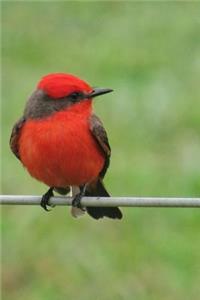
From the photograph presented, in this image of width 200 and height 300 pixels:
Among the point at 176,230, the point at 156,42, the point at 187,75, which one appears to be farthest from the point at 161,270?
the point at 156,42

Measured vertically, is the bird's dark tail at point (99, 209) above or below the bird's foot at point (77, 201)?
below

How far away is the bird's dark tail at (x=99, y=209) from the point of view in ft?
25.8

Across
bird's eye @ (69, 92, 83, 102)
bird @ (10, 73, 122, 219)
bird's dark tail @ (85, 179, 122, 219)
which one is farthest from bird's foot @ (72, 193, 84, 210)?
bird's eye @ (69, 92, 83, 102)

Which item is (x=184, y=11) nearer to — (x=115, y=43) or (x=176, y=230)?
(x=115, y=43)

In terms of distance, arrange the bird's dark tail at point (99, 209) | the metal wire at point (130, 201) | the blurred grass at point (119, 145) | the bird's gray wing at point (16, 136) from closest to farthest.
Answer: the metal wire at point (130, 201) < the bird's gray wing at point (16, 136) < the bird's dark tail at point (99, 209) < the blurred grass at point (119, 145)

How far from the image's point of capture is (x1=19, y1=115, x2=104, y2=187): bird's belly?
295 inches

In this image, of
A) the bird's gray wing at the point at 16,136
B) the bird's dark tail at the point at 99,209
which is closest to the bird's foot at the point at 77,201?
the bird's dark tail at the point at 99,209

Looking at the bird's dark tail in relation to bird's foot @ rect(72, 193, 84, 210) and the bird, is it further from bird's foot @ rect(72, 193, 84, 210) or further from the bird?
bird's foot @ rect(72, 193, 84, 210)

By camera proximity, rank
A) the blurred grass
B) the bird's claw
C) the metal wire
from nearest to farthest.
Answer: the metal wire
the bird's claw
the blurred grass

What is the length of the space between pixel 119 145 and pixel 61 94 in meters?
2.35

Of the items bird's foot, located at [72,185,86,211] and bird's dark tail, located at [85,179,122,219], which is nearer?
bird's foot, located at [72,185,86,211]

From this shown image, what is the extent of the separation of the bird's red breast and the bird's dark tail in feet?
0.74

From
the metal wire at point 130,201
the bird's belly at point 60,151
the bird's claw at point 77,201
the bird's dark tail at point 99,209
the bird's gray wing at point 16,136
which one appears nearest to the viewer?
the metal wire at point 130,201

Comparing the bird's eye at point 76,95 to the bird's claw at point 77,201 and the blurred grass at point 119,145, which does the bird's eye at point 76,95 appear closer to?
the bird's claw at point 77,201
